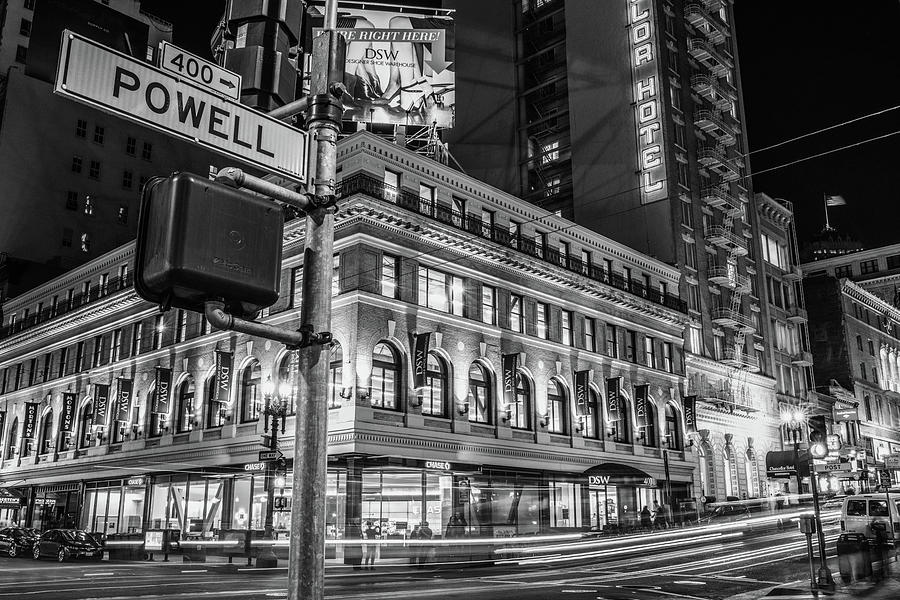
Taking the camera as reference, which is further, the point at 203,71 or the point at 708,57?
the point at 708,57

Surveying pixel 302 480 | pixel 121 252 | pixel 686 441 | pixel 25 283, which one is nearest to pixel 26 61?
pixel 25 283

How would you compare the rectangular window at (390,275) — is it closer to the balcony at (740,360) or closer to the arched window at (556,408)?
the arched window at (556,408)

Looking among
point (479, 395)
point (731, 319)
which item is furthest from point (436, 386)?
point (731, 319)

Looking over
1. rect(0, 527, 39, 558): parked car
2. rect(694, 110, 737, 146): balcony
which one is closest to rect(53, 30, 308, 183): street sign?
rect(0, 527, 39, 558): parked car

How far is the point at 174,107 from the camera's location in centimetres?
387

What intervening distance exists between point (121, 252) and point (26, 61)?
3205cm

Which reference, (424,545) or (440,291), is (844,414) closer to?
(440,291)

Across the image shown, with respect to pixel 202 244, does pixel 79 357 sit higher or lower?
higher

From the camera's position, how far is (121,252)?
49.9 meters

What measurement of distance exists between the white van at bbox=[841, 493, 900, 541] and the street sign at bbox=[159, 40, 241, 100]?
32758 mm

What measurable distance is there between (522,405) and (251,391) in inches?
588

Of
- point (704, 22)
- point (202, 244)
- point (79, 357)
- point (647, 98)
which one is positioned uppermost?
point (704, 22)

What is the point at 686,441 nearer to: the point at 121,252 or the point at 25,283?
the point at 121,252

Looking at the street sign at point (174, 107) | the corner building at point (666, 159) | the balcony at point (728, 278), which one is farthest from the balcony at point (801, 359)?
the street sign at point (174, 107)
